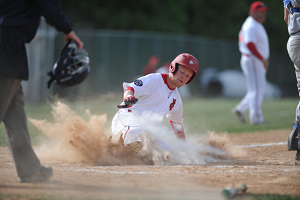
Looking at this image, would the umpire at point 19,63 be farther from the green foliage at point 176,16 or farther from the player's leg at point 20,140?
the green foliage at point 176,16

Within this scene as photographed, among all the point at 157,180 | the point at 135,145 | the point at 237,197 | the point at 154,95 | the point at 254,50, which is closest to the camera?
the point at 237,197

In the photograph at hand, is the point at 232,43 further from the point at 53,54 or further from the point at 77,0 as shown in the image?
the point at 53,54

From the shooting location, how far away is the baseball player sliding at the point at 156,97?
5152 millimetres

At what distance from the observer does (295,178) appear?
4.26m

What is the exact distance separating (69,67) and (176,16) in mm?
23930

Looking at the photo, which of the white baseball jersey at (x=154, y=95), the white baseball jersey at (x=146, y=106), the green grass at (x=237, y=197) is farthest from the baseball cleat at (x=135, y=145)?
the green grass at (x=237, y=197)

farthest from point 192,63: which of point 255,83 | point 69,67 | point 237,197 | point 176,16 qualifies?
point 176,16

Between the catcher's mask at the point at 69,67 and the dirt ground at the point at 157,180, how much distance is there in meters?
0.98

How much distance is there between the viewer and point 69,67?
14.2ft

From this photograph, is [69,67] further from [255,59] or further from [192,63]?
[255,59]

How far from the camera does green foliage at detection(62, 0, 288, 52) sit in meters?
25.4

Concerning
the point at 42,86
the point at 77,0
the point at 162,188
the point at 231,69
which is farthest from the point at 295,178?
the point at 231,69

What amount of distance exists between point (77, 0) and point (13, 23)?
22.5 m

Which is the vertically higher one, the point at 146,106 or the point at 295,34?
the point at 295,34
